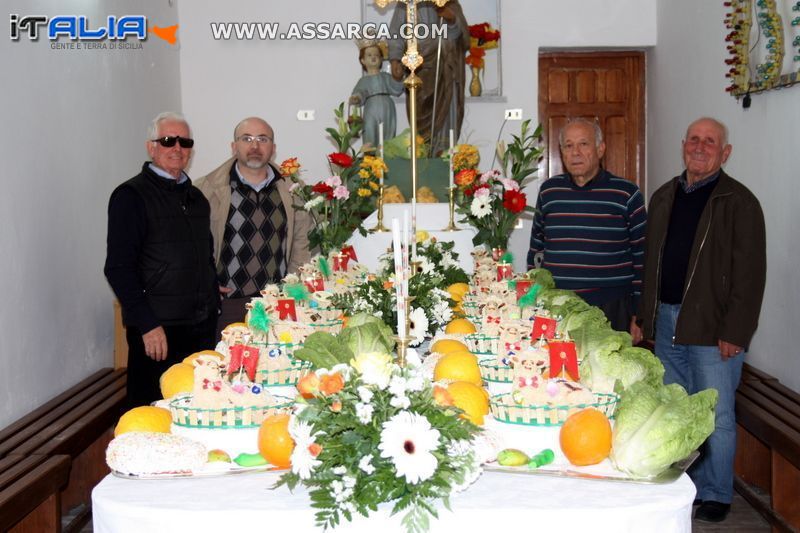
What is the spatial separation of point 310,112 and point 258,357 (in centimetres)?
596

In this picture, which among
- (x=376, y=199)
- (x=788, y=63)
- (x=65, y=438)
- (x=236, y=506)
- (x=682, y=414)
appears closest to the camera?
(x=236, y=506)

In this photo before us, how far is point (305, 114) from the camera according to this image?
25.9 ft

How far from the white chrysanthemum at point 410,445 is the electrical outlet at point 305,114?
669 centimetres

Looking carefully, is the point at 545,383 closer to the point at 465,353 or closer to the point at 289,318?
the point at 465,353

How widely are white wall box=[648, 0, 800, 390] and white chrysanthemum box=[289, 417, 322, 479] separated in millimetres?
3604

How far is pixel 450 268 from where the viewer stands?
12.5 feet

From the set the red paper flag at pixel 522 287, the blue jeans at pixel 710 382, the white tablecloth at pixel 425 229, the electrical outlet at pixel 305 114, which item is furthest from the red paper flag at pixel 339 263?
the electrical outlet at pixel 305 114

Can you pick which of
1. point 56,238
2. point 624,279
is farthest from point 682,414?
point 56,238

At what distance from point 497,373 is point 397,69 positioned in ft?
18.6

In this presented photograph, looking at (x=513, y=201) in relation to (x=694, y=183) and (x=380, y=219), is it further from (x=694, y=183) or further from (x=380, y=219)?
(x=694, y=183)

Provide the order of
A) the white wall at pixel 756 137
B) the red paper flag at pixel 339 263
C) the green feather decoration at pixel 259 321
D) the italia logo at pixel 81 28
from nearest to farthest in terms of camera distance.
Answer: the green feather decoration at pixel 259 321 → the italia logo at pixel 81 28 → the red paper flag at pixel 339 263 → the white wall at pixel 756 137

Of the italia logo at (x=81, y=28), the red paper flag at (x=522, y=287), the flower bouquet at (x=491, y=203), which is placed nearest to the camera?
the red paper flag at (x=522, y=287)

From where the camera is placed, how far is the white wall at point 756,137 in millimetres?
4543

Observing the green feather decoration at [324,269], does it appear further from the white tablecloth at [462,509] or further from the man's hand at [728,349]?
the white tablecloth at [462,509]
